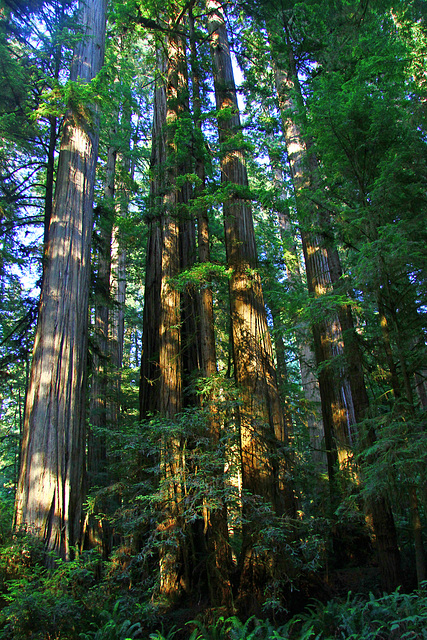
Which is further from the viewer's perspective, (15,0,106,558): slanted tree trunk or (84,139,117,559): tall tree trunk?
(84,139,117,559): tall tree trunk

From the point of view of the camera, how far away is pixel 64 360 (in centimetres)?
611

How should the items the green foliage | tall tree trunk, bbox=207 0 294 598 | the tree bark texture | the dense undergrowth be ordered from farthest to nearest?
the tree bark texture → tall tree trunk, bbox=207 0 294 598 → the green foliage → the dense undergrowth

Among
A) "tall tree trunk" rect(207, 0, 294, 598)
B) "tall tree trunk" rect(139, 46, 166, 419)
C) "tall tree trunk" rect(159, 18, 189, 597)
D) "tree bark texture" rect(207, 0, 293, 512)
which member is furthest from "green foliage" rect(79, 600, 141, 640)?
"tall tree trunk" rect(139, 46, 166, 419)

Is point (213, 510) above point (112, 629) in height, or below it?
above

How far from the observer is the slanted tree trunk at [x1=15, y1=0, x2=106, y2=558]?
5.39m

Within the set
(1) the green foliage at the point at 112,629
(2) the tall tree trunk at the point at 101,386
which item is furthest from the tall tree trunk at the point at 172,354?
(2) the tall tree trunk at the point at 101,386

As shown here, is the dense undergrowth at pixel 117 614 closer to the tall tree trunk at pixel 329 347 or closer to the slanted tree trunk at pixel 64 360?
the slanted tree trunk at pixel 64 360

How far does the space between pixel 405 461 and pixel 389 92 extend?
451 cm

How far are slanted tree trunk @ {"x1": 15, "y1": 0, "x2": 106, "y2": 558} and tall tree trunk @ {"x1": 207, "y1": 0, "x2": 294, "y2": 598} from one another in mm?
2383

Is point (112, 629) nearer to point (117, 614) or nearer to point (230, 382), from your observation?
point (117, 614)

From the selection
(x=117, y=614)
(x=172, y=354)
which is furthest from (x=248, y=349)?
(x=117, y=614)

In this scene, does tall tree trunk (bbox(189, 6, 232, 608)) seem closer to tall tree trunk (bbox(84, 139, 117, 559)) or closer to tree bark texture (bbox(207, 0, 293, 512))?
tree bark texture (bbox(207, 0, 293, 512))

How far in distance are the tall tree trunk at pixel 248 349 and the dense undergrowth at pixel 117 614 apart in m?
0.94

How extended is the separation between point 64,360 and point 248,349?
9.39 ft
